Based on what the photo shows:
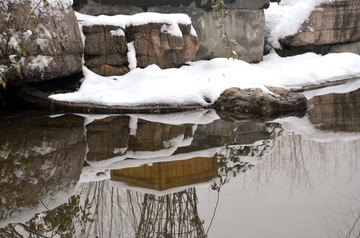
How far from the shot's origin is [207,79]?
9945 mm

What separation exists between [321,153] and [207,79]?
434 centimetres

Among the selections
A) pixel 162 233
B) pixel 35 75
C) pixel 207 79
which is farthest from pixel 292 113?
pixel 162 233

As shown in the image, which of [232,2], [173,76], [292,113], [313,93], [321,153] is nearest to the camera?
[321,153]

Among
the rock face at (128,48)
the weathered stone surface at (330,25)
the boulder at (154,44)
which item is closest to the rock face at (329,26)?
the weathered stone surface at (330,25)

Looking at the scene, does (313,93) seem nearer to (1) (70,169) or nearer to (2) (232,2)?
(2) (232,2)

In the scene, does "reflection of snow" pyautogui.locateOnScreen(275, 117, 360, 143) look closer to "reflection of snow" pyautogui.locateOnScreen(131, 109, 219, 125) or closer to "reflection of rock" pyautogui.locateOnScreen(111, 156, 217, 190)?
"reflection of snow" pyautogui.locateOnScreen(131, 109, 219, 125)

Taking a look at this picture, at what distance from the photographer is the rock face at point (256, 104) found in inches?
330

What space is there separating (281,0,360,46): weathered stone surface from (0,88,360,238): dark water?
18.9 feet

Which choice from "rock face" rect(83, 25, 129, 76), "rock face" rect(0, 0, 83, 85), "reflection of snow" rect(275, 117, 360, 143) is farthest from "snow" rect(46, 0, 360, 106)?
"reflection of snow" rect(275, 117, 360, 143)

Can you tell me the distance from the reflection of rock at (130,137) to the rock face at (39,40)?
143cm

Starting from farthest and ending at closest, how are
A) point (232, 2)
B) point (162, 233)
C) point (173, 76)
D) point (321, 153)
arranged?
point (232, 2)
point (173, 76)
point (321, 153)
point (162, 233)

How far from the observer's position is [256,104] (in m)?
8.45

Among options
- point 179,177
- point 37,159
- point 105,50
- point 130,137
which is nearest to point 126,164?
point 179,177

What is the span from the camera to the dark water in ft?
13.0
